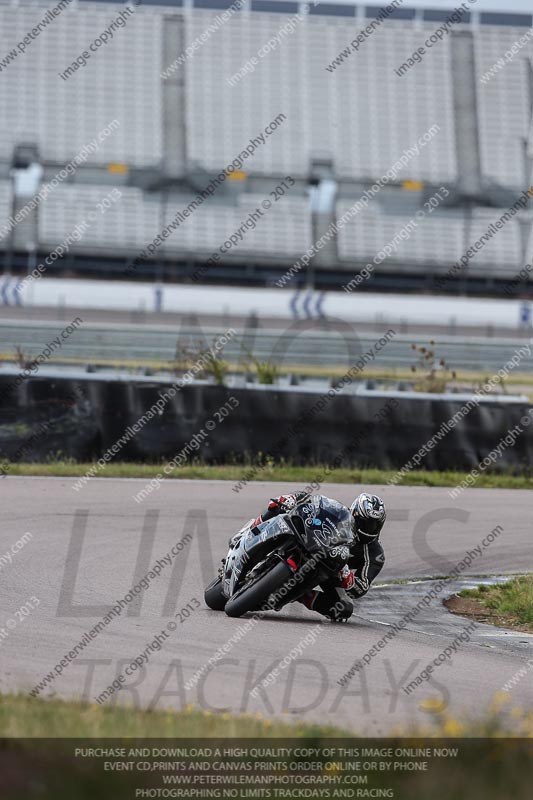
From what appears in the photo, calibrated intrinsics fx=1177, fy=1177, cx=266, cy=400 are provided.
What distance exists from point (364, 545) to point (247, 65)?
136ft

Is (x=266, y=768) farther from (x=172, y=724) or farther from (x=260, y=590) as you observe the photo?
(x=260, y=590)

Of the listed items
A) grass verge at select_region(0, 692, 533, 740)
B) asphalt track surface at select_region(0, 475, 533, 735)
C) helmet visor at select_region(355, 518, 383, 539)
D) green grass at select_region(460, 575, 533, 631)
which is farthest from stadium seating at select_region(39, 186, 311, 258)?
grass verge at select_region(0, 692, 533, 740)

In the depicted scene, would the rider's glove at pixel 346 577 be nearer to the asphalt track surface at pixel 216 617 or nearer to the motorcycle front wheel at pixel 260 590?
the asphalt track surface at pixel 216 617

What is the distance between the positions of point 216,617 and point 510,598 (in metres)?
2.68

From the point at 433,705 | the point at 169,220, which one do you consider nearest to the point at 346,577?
the point at 433,705

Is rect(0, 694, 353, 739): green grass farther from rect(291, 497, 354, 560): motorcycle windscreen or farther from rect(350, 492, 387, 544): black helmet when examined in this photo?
rect(350, 492, 387, 544): black helmet

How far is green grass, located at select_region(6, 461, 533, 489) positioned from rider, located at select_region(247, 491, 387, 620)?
6.51 metres

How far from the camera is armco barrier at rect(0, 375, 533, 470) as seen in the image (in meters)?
14.7

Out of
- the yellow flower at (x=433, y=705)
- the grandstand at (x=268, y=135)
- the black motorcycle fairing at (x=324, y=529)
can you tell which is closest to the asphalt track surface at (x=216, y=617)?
the yellow flower at (x=433, y=705)

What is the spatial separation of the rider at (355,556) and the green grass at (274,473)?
6514 millimetres

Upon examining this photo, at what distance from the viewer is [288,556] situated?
7637 millimetres

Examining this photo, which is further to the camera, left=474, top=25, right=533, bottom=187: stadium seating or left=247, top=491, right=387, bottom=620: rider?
left=474, top=25, right=533, bottom=187: stadium seating

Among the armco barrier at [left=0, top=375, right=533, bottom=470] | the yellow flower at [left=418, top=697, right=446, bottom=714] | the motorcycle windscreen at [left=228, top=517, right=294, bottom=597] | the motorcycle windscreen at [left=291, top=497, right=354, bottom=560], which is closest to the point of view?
the yellow flower at [left=418, top=697, right=446, bottom=714]

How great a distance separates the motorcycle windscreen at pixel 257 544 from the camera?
7.72m
